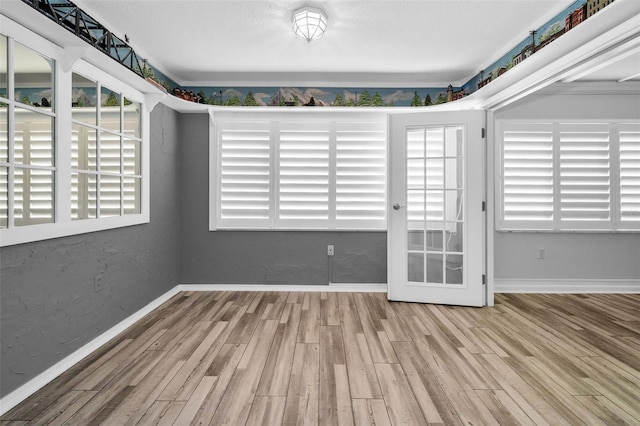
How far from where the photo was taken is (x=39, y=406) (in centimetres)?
191

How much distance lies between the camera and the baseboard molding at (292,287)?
4.29m

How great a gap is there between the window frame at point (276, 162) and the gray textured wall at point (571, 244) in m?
1.55

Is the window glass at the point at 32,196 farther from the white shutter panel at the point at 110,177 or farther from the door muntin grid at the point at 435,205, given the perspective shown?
the door muntin grid at the point at 435,205

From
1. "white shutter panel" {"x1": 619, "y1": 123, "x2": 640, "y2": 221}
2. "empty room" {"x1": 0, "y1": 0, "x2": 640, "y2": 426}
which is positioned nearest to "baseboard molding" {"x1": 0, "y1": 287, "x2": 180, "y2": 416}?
"empty room" {"x1": 0, "y1": 0, "x2": 640, "y2": 426}

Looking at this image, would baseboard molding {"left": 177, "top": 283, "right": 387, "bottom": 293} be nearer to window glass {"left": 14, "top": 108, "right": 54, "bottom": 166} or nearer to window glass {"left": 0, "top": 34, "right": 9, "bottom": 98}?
window glass {"left": 14, "top": 108, "right": 54, "bottom": 166}

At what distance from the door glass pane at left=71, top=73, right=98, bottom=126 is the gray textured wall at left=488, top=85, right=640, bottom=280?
412 cm

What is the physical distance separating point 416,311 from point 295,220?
170 centimetres

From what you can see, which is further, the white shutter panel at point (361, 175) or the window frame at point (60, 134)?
the white shutter panel at point (361, 175)

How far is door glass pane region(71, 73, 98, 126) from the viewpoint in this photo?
2.47 metres

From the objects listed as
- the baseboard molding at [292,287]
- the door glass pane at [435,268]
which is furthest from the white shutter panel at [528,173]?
the baseboard molding at [292,287]

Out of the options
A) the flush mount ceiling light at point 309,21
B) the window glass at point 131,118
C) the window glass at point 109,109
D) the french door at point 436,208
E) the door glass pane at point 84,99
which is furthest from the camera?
the french door at point 436,208

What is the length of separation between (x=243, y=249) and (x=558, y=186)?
380 centimetres

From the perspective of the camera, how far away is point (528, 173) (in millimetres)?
4262

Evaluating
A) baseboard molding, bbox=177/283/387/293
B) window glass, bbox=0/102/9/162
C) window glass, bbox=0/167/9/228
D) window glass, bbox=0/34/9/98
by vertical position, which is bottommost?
baseboard molding, bbox=177/283/387/293
